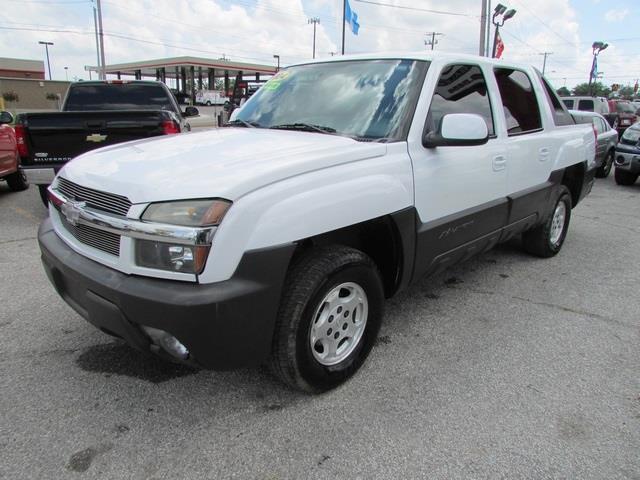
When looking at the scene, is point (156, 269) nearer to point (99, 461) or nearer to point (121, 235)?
point (121, 235)

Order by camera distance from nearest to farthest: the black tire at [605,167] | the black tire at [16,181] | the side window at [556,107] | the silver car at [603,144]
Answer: the side window at [556,107]
the black tire at [16,181]
the silver car at [603,144]
the black tire at [605,167]

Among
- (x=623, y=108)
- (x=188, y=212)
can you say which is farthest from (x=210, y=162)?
(x=623, y=108)

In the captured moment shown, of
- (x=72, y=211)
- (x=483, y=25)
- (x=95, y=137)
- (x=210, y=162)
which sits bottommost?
(x=72, y=211)

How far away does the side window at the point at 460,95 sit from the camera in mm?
3152

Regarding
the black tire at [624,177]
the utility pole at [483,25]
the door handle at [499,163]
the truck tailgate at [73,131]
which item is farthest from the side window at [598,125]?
the utility pole at [483,25]

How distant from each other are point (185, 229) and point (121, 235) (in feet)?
1.18

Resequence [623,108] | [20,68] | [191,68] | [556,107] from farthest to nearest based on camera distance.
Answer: [20,68]
[191,68]
[623,108]
[556,107]

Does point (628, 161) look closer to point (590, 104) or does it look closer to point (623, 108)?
point (590, 104)

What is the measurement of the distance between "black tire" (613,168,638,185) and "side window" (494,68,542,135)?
23.8 ft

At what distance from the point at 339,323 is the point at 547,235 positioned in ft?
10.6

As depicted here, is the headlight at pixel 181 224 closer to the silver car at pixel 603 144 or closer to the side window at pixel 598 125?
the silver car at pixel 603 144

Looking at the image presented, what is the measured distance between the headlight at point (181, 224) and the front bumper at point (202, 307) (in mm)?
83

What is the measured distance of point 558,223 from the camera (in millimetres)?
5211

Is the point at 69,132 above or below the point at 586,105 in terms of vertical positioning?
below
